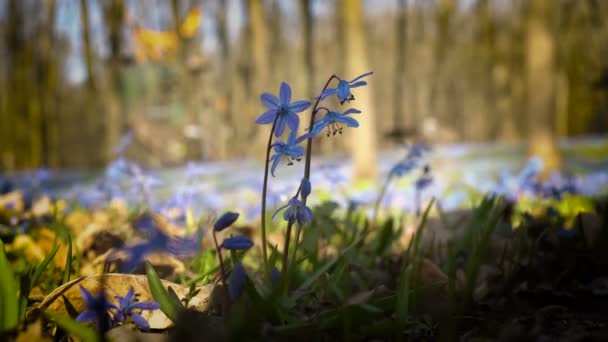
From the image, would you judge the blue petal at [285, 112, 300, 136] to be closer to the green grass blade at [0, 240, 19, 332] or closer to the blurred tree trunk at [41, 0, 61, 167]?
the green grass blade at [0, 240, 19, 332]

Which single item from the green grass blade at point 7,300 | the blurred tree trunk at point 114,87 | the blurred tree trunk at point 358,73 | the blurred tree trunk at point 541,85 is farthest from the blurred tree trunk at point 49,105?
the green grass blade at point 7,300

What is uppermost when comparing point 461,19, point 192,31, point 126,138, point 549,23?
point 461,19

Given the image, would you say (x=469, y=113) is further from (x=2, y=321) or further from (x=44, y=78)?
(x=2, y=321)

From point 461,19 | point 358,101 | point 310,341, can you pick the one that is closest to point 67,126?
point 461,19

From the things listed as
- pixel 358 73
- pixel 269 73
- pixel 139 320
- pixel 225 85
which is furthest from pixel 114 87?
pixel 225 85

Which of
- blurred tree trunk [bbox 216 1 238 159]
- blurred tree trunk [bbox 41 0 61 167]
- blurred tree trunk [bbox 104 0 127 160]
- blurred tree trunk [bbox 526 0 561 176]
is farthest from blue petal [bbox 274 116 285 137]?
blurred tree trunk [bbox 216 1 238 159]

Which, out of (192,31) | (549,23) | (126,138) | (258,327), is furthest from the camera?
(192,31)

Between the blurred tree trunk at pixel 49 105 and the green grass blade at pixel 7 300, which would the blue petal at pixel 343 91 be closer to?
the green grass blade at pixel 7 300
